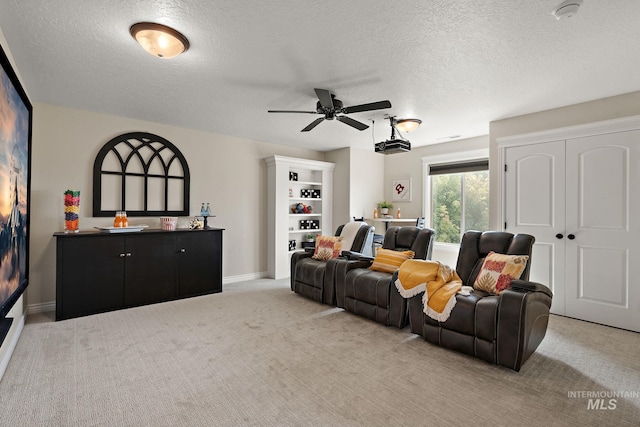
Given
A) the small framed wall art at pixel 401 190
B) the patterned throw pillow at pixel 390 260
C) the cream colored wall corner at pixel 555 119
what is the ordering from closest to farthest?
the cream colored wall corner at pixel 555 119 → the patterned throw pillow at pixel 390 260 → the small framed wall art at pixel 401 190

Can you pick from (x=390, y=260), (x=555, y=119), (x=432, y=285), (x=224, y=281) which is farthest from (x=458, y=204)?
(x=224, y=281)

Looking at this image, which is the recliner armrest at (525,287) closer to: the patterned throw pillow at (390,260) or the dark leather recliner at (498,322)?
the dark leather recliner at (498,322)

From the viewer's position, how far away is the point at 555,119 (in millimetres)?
3977

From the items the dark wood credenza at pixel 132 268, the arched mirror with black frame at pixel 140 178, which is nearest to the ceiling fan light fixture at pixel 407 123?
the dark wood credenza at pixel 132 268

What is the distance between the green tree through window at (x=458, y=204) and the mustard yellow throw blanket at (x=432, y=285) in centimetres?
285

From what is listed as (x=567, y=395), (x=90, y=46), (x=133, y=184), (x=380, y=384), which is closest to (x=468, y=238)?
(x=567, y=395)

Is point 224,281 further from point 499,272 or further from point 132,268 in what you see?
point 499,272

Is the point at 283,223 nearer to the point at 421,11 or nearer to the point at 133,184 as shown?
the point at 133,184

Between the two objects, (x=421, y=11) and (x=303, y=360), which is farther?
(x=303, y=360)

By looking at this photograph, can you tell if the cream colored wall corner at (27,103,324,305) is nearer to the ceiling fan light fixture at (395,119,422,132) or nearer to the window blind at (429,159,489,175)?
the window blind at (429,159,489,175)

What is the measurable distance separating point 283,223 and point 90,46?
12.6ft

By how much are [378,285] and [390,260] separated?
0.46m

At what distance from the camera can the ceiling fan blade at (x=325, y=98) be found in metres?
3.04

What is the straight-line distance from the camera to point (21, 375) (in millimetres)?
2363
